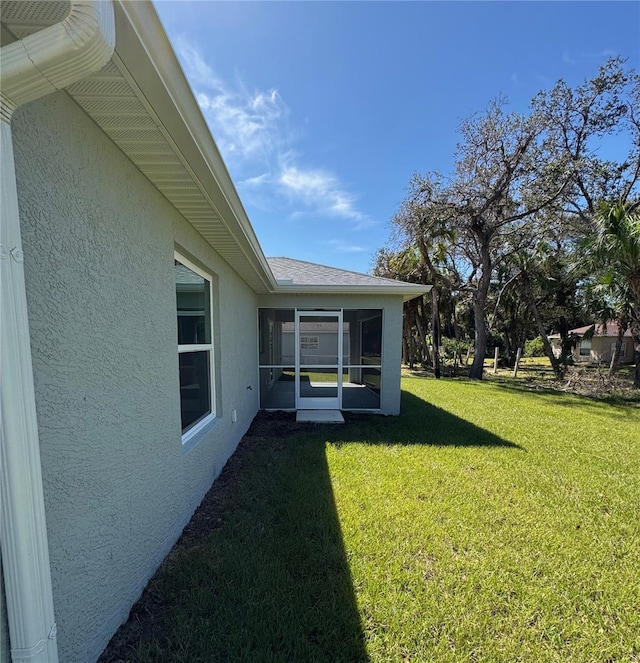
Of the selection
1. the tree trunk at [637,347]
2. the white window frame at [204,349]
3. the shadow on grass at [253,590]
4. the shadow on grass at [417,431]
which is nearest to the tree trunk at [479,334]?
the tree trunk at [637,347]

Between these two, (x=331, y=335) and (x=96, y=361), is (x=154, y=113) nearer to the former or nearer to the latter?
(x=96, y=361)

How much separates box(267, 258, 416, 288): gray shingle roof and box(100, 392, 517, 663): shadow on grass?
4291 millimetres

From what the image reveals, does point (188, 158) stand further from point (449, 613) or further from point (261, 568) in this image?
point (449, 613)

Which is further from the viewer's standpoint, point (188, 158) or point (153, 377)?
point (153, 377)

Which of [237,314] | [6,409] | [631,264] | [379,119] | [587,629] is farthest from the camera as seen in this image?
[379,119]

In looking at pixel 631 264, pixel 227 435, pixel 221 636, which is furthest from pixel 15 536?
pixel 631 264

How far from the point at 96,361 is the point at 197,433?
85.0 inches

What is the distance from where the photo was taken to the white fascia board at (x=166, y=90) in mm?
1204

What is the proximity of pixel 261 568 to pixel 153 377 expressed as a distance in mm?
1825

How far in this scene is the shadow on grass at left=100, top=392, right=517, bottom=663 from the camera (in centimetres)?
193

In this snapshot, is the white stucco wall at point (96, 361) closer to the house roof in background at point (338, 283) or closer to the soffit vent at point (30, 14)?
the soffit vent at point (30, 14)

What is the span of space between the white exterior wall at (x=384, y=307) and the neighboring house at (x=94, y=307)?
405cm

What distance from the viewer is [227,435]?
4.74 meters

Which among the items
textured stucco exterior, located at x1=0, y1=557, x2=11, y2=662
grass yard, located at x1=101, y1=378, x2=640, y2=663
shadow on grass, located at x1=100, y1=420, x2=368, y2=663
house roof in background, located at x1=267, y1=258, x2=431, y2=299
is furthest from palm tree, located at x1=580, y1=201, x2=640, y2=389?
textured stucco exterior, located at x1=0, y1=557, x2=11, y2=662
